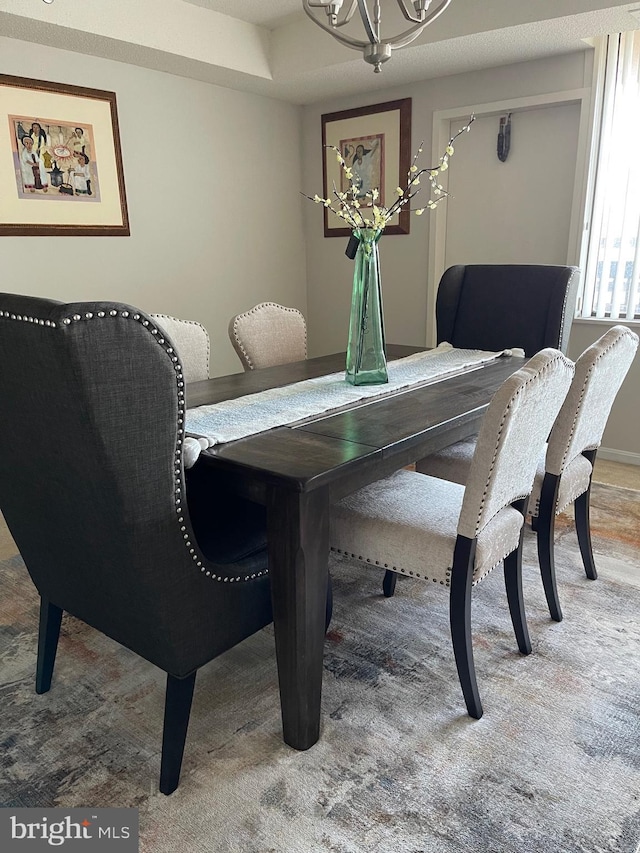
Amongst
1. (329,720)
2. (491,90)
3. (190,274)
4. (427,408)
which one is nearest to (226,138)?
(190,274)

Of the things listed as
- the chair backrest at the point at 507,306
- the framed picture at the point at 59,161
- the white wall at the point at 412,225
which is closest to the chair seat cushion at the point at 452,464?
the chair backrest at the point at 507,306

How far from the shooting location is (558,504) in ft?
6.66

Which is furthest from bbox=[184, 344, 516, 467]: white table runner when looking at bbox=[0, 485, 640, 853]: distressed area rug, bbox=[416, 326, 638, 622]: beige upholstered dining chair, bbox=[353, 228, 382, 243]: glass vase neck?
bbox=[0, 485, 640, 853]: distressed area rug

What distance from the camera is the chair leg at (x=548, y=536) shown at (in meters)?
2.00

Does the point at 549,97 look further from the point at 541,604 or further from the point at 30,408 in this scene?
the point at 30,408

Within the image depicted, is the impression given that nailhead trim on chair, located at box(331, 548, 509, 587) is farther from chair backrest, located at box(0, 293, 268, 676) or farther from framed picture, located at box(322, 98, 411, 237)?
framed picture, located at box(322, 98, 411, 237)

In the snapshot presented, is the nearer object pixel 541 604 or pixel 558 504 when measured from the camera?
pixel 558 504

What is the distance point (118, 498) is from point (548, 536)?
1417 millimetres

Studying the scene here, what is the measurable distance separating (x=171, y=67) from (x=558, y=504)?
10.4ft

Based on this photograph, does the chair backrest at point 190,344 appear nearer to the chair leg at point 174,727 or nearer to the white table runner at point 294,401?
the white table runner at point 294,401

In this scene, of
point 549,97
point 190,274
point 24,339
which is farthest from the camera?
point 190,274

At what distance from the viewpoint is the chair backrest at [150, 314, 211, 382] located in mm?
2518

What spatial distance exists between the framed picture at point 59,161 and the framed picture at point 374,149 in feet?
5.02

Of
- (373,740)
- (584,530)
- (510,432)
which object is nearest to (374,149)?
(584,530)
